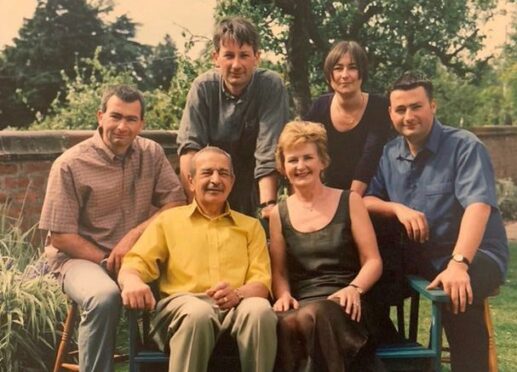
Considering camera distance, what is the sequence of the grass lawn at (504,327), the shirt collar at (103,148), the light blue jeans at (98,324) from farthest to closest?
the grass lawn at (504,327)
the shirt collar at (103,148)
the light blue jeans at (98,324)

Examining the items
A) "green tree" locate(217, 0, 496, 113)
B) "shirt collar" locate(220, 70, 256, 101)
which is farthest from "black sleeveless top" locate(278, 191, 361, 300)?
"green tree" locate(217, 0, 496, 113)

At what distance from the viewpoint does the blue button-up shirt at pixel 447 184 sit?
3607 mm

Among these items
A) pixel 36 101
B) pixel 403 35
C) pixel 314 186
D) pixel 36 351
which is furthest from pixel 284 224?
pixel 36 101

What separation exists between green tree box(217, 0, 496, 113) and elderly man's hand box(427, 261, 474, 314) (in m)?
6.87

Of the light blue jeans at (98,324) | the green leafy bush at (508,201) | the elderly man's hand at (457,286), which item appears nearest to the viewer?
the elderly man's hand at (457,286)

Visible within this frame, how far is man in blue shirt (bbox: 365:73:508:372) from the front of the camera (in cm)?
357

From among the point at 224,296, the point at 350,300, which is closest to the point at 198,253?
the point at 224,296

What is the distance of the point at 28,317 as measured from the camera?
172 inches

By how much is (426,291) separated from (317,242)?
53 centimetres

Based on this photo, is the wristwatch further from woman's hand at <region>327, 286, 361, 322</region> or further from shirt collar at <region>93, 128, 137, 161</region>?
shirt collar at <region>93, 128, 137, 161</region>

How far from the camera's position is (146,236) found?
11.3 ft

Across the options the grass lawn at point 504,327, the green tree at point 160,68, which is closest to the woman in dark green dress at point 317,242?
the grass lawn at point 504,327

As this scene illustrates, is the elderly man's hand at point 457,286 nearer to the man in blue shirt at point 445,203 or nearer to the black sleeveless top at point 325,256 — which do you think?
the man in blue shirt at point 445,203

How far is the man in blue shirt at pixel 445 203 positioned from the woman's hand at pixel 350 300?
1.63 ft
